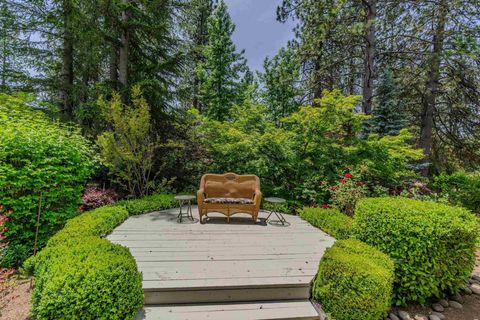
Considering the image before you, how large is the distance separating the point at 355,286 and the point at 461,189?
8.02 meters

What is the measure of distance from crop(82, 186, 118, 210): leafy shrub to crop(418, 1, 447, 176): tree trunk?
9.75m

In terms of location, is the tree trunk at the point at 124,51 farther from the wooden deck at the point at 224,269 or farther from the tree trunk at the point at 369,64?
the tree trunk at the point at 369,64

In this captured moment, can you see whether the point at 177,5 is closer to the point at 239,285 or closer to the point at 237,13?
the point at 237,13

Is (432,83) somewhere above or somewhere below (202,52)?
below

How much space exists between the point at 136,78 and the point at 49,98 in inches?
217

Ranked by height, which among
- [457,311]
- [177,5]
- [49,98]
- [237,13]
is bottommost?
[457,311]

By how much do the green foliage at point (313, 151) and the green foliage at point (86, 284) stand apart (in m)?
4.63

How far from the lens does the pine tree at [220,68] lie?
447 inches

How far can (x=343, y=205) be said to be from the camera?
17.6ft

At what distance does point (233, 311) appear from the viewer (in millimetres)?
2406

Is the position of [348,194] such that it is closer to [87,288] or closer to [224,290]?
[224,290]

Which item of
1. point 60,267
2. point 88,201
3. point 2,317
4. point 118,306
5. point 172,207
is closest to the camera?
point 118,306

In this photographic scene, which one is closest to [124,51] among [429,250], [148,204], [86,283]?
[148,204]

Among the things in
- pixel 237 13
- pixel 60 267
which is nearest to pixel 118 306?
pixel 60 267
